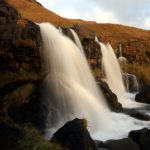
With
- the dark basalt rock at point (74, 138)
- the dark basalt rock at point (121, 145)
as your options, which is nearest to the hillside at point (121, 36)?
the dark basalt rock at point (121, 145)

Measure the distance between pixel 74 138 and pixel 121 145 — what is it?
3105 mm

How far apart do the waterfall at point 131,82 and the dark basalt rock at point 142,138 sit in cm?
2038

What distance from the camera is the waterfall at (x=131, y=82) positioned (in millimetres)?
42000

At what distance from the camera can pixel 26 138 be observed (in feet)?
56.8

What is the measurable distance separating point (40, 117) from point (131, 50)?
26.0 meters

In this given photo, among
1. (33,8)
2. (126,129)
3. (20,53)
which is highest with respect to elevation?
(33,8)

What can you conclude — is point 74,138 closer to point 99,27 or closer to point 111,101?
point 111,101

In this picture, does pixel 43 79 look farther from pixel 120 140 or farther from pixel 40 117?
pixel 120 140

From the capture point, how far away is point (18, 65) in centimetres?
2694

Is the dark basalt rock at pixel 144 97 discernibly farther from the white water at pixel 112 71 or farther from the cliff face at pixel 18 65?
the cliff face at pixel 18 65

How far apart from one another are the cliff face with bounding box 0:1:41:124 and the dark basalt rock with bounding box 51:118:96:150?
5121 mm

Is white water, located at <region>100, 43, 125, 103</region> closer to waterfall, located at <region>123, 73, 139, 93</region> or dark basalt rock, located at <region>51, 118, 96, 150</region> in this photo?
waterfall, located at <region>123, 73, 139, 93</region>

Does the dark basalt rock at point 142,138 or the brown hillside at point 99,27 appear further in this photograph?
the brown hillside at point 99,27

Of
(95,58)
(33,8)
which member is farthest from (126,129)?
(33,8)
